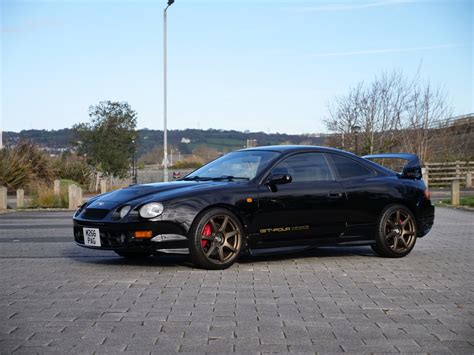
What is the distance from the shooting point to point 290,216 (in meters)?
8.51

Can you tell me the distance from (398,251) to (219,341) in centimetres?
490

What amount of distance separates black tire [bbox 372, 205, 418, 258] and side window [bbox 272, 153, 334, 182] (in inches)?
36.8

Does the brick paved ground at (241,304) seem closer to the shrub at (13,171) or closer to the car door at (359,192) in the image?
the car door at (359,192)

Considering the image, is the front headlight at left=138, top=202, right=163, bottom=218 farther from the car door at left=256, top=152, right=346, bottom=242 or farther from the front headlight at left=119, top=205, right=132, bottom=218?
the car door at left=256, top=152, right=346, bottom=242

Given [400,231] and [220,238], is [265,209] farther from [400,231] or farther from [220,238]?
[400,231]

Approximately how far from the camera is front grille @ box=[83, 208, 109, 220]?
26.5ft

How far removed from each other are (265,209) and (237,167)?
2.69 feet

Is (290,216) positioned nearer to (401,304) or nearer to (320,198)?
(320,198)

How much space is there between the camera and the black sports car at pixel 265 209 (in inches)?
310

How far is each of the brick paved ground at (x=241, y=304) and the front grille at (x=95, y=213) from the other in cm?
60

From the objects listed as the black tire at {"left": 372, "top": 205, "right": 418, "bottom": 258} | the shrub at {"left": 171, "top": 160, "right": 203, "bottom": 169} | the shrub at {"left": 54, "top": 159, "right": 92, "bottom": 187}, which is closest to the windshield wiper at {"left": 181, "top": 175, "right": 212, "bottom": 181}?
the black tire at {"left": 372, "top": 205, "right": 418, "bottom": 258}

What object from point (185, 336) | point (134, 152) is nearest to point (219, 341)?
point (185, 336)

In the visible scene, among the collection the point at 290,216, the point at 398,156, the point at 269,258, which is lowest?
the point at 269,258

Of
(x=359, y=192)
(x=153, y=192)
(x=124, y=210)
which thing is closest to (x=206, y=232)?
(x=153, y=192)
